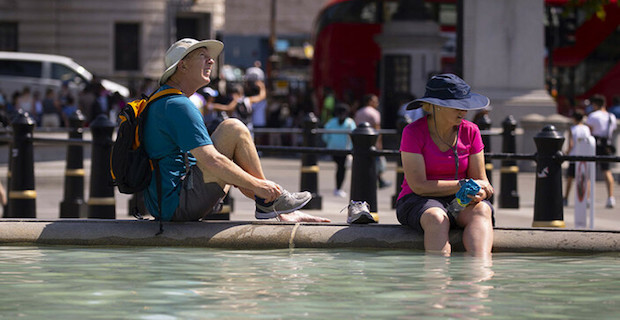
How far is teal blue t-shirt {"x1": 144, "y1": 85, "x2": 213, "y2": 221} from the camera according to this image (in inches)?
279

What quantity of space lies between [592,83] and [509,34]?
7.87 m

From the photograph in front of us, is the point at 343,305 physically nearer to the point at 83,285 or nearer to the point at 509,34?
the point at 83,285

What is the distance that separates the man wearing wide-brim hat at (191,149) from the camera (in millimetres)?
7086

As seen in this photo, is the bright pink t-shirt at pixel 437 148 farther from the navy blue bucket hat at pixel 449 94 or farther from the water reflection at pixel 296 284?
the water reflection at pixel 296 284

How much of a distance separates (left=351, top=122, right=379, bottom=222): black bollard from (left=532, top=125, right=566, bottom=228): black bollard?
1297 mm

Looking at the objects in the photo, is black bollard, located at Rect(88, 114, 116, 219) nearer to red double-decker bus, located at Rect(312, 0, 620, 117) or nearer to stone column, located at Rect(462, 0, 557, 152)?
stone column, located at Rect(462, 0, 557, 152)

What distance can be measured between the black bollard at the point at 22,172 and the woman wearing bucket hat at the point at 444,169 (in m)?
4.51

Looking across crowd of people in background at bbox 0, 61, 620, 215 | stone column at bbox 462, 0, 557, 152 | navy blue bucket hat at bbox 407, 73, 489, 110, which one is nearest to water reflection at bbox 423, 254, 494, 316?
navy blue bucket hat at bbox 407, 73, 489, 110

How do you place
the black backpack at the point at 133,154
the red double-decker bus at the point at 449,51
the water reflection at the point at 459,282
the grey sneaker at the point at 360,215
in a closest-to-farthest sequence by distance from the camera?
the water reflection at the point at 459,282, the black backpack at the point at 133,154, the grey sneaker at the point at 360,215, the red double-decker bus at the point at 449,51

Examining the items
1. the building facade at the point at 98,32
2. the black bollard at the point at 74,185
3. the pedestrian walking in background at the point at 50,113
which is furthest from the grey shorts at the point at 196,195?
the building facade at the point at 98,32

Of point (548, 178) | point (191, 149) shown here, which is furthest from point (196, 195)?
point (548, 178)

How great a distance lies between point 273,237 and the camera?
7.26m

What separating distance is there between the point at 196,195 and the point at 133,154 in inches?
16.5

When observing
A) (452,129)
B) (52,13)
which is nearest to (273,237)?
(452,129)
